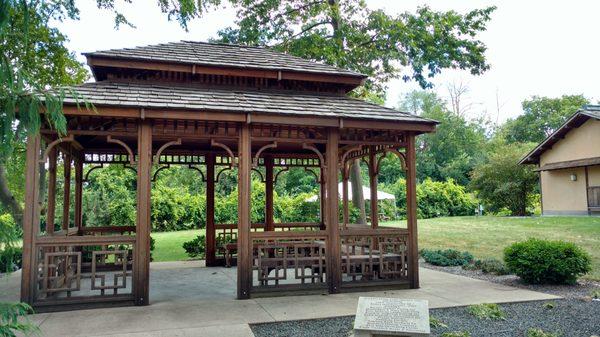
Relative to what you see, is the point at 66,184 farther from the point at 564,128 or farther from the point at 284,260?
the point at 564,128

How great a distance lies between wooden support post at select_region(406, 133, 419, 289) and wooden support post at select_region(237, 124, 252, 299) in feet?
9.41

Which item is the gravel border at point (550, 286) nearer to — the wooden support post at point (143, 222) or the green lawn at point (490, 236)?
the green lawn at point (490, 236)

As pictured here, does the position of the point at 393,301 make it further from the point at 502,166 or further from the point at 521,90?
the point at 521,90

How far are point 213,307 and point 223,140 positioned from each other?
2875mm

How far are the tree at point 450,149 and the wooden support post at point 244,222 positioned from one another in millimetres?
33396

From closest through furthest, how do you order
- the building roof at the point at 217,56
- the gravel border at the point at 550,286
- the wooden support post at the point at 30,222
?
the wooden support post at the point at 30,222 → the gravel border at the point at 550,286 → the building roof at the point at 217,56

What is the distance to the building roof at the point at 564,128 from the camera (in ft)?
72.5

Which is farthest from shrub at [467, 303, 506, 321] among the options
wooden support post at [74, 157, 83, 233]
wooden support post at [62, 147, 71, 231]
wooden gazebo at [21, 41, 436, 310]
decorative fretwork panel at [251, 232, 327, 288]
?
wooden support post at [74, 157, 83, 233]

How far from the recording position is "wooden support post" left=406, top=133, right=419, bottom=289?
7902 mm

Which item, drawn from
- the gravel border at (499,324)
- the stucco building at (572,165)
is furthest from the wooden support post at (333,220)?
the stucco building at (572,165)

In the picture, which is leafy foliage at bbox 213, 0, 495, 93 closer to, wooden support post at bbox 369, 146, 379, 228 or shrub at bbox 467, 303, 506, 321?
wooden support post at bbox 369, 146, 379, 228

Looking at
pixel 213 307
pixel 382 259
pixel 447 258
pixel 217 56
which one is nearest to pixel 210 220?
pixel 217 56

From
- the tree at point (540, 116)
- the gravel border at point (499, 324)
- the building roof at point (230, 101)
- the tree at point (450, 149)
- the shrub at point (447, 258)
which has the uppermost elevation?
the tree at point (540, 116)

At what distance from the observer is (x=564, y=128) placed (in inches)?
931
